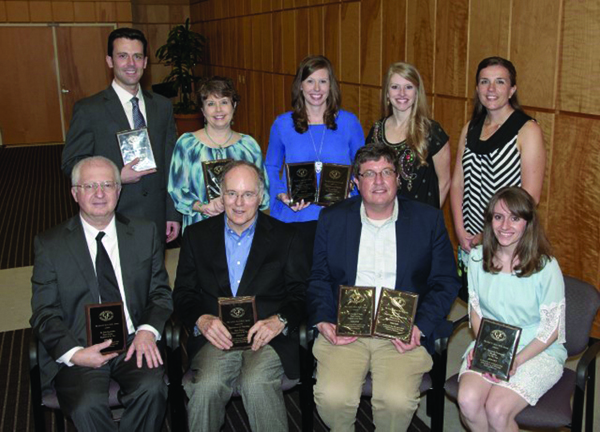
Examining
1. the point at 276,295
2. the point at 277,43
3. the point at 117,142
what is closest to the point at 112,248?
the point at 276,295

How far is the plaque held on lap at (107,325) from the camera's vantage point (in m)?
2.85

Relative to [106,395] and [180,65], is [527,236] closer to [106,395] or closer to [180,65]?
[106,395]

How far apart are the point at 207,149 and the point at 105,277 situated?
3.40 feet

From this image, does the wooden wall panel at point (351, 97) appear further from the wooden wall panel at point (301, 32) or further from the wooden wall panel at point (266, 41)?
the wooden wall panel at point (266, 41)

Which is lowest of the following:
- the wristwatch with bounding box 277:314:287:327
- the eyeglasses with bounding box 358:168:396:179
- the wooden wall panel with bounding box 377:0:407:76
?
the wristwatch with bounding box 277:314:287:327

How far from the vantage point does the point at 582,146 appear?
13.6ft

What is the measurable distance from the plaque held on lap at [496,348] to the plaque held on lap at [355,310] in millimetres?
507

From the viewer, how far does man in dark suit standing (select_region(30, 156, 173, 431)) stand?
2869 millimetres

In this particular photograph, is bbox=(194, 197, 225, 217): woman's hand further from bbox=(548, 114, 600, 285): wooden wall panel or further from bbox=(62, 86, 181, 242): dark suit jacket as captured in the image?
bbox=(548, 114, 600, 285): wooden wall panel

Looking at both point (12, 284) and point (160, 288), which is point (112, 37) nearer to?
point (160, 288)

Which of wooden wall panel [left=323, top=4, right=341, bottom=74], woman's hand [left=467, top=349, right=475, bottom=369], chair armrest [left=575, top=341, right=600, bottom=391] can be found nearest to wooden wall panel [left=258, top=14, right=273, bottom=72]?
wooden wall panel [left=323, top=4, right=341, bottom=74]

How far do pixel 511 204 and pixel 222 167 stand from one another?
1.58 m

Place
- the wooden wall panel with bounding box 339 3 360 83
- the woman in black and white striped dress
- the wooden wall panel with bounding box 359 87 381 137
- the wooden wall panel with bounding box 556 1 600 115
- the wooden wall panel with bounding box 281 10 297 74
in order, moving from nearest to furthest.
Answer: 1. the woman in black and white striped dress
2. the wooden wall panel with bounding box 556 1 600 115
3. the wooden wall panel with bounding box 359 87 381 137
4. the wooden wall panel with bounding box 339 3 360 83
5. the wooden wall panel with bounding box 281 10 297 74

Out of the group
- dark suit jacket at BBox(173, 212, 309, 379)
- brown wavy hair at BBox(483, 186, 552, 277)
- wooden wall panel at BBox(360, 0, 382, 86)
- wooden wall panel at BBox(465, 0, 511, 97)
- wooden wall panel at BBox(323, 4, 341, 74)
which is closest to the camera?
brown wavy hair at BBox(483, 186, 552, 277)
